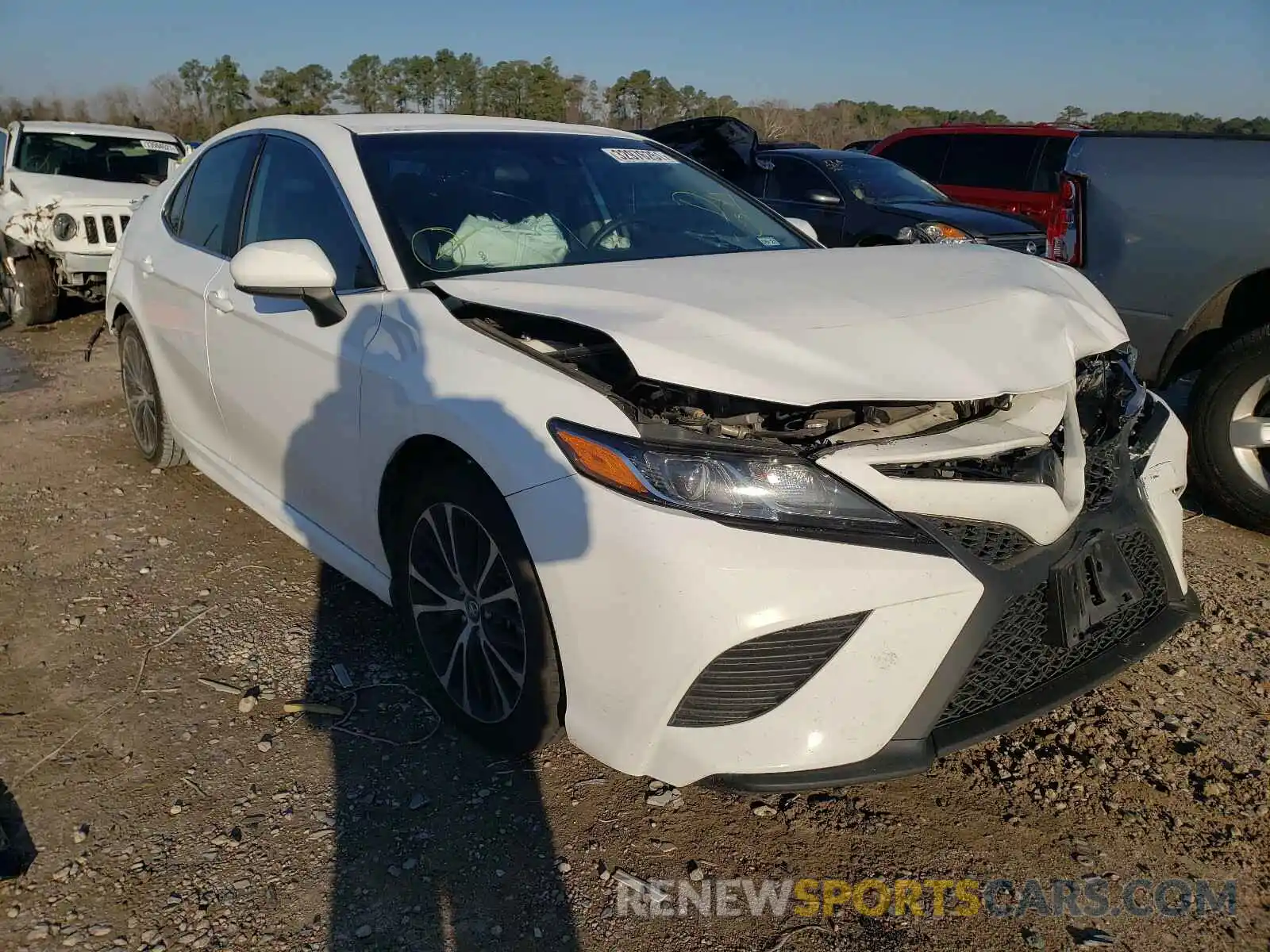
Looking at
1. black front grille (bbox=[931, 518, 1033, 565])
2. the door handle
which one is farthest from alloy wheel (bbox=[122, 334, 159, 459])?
black front grille (bbox=[931, 518, 1033, 565])

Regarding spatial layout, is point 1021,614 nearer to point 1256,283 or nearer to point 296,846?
point 296,846

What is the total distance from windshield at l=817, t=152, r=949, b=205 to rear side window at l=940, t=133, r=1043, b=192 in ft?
4.51

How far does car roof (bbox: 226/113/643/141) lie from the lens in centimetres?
318

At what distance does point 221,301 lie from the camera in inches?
132

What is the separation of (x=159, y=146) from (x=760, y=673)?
1055 centimetres

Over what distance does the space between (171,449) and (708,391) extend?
339 centimetres

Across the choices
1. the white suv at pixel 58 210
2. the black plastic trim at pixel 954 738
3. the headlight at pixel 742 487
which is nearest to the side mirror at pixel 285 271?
the headlight at pixel 742 487

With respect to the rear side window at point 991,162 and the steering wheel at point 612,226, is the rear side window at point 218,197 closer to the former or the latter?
the steering wheel at point 612,226

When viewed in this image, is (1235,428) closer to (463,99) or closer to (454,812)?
(454,812)

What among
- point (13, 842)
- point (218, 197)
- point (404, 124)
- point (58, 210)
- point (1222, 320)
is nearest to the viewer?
point (13, 842)

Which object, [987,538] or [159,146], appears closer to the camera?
[987,538]

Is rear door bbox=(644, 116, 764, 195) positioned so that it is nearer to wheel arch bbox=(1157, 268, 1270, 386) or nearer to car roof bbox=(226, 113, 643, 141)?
car roof bbox=(226, 113, 643, 141)

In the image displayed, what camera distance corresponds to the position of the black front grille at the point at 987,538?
1949mm

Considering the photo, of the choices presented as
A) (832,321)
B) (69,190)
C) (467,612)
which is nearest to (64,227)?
(69,190)
